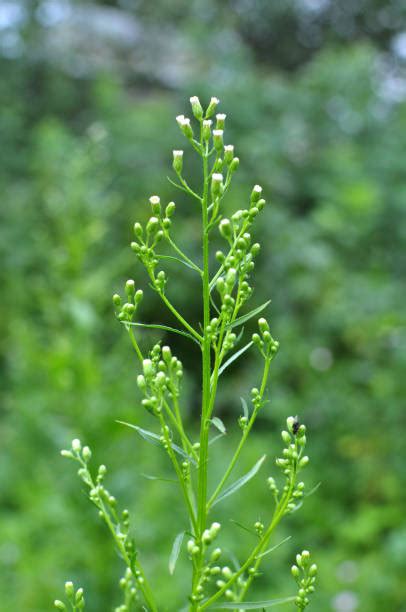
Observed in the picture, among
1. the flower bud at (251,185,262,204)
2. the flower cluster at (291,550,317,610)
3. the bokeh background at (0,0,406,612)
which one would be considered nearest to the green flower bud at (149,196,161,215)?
the flower bud at (251,185,262,204)

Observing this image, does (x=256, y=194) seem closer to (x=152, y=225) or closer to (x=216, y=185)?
(x=216, y=185)

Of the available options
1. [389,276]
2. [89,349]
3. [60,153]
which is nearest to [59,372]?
[89,349]

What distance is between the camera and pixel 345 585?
3.99 metres

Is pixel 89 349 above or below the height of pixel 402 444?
above

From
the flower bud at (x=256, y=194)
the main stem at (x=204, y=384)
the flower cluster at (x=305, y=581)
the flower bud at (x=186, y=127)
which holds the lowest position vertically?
the flower cluster at (x=305, y=581)

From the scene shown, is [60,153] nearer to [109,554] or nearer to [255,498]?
[255,498]

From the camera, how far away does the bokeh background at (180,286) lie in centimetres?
363

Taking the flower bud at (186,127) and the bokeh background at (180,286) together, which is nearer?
the flower bud at (186,127)

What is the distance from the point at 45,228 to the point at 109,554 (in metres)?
4.87

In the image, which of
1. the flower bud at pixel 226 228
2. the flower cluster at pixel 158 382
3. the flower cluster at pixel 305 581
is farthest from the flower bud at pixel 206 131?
the flower cluster at pixel 305 581

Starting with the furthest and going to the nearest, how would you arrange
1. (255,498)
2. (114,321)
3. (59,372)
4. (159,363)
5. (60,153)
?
(60,153)
(255,498)
(114,321)
(59,372)
(159,363)

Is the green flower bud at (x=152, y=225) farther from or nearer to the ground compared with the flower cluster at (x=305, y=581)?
farther from the ground

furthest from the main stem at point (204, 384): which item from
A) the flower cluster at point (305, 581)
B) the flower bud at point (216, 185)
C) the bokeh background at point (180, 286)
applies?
the bokeh background at point (180, 286)

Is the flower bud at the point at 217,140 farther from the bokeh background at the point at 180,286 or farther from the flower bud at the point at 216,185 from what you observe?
the bokeh background at the point at 180,286
